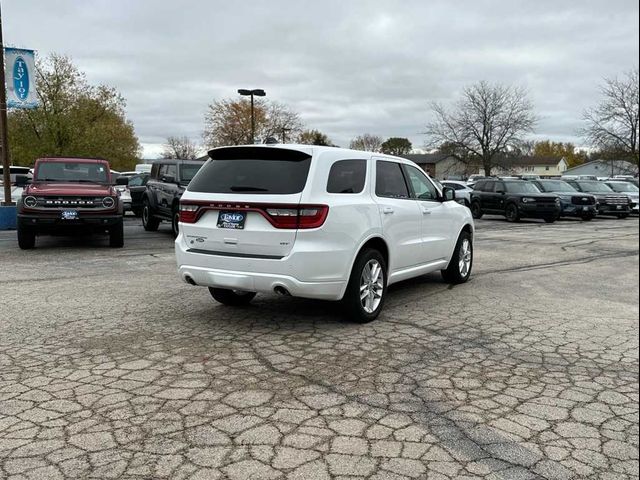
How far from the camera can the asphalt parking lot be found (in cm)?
305

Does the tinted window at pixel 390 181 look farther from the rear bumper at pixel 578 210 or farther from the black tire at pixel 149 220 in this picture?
the rear bumper at pixel 578 210

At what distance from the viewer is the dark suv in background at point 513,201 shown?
21.6 m

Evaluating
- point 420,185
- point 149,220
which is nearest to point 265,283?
point 420,185

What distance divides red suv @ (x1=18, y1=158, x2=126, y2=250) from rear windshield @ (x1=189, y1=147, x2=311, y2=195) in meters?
6.14

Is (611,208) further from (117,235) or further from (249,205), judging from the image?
(249,205)

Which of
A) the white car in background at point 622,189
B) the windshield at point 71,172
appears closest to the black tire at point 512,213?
the white car in background at point 622,189

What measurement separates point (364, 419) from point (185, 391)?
128cm

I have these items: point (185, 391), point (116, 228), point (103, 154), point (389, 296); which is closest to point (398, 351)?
point (185, 391)

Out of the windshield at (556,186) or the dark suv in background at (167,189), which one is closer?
the dark suv in background at (167,189)

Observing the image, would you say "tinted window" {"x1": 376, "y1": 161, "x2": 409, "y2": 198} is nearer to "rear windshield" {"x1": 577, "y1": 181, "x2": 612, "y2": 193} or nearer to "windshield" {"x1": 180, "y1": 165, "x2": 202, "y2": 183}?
"windshield" {"x1": 180, "y1": 165, "x2": 202, "y2": 183}

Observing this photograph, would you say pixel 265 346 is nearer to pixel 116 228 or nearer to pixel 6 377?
pixel 6 377

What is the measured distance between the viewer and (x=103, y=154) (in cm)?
4219

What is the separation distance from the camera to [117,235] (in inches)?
471

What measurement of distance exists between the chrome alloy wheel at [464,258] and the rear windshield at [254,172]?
3.54 meters
